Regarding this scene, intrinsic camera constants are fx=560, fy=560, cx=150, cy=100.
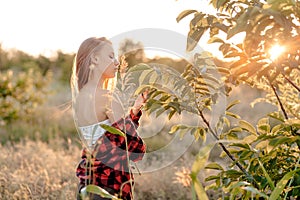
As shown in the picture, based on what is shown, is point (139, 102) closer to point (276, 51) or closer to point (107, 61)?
point (107, 61)

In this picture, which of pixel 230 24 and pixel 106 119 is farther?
pixel 106 119

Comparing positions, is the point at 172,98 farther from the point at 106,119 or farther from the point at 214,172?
the point at 214,172

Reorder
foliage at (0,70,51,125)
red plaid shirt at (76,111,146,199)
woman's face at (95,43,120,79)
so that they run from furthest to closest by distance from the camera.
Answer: foliage at (0,70,51,125) → woman's face at (95,43,120,79) → red plaid shirt at (76,111,146,199)

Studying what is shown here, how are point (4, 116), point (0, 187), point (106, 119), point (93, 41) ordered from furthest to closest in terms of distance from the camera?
point (4, 116), point (0, 187), point (93, 41), point (106, 119)

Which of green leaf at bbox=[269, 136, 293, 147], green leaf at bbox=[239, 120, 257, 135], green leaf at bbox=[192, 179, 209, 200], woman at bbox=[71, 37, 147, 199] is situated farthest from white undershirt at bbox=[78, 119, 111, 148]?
green leaf at bbox=[192, 179, 209, 200]

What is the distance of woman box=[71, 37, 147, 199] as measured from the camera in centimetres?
292

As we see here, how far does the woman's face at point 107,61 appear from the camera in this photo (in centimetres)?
318

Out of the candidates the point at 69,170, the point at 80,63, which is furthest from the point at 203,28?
the point at 69,170

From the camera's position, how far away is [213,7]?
7.98ft

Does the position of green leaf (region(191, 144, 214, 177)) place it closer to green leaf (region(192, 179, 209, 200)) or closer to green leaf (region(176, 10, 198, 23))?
green leaf (region(192, 179, 209, 200))

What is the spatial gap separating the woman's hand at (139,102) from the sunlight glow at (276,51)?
697 millimetres

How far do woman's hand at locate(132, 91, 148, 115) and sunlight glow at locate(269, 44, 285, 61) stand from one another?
70cm

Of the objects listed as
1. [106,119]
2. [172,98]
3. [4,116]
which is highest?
[172,98]

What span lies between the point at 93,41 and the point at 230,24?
1147 millimetres
